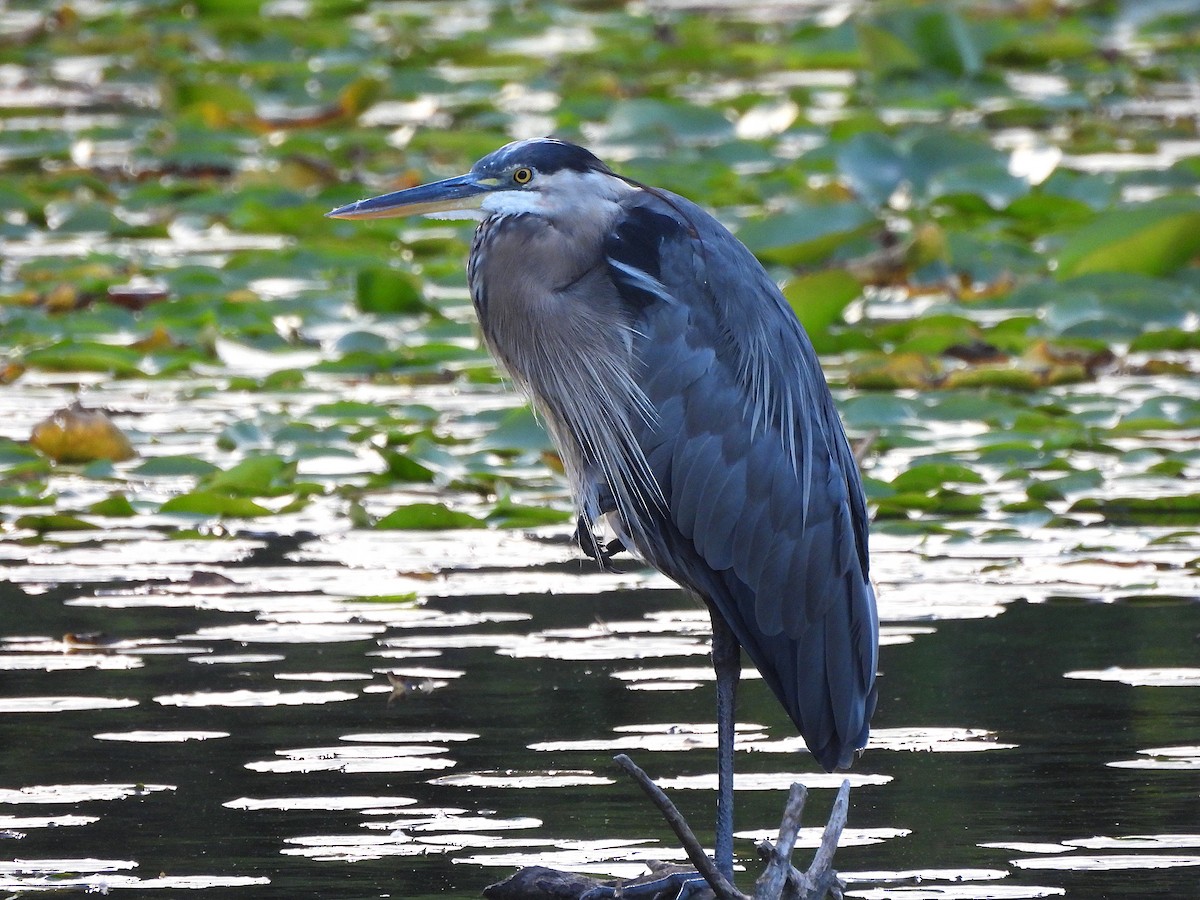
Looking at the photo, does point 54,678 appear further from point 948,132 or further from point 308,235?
point 948,132

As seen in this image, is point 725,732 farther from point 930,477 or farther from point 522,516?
point 930,477

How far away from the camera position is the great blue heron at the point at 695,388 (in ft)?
14.3

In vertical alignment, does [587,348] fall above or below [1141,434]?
above

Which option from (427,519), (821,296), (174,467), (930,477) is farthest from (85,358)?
(930,477)

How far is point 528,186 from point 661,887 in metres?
1.38

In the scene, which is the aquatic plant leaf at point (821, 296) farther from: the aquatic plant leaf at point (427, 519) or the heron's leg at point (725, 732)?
the heron's leg at point (725, 732)

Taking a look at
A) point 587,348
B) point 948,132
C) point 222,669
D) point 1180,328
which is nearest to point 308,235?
point 948,132

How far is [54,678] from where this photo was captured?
5.03 meters

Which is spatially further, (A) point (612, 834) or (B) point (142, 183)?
(B) point (142, 183)

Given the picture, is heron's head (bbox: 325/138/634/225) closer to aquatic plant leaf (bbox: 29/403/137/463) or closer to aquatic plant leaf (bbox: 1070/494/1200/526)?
aquatic plant leaf (bbox: 1070/494/1200/526)

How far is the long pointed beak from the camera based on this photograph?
438cm

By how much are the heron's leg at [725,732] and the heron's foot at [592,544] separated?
364 mm

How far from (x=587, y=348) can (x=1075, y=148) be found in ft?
23.1

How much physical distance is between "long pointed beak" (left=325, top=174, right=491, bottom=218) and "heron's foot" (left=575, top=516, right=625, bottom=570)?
732 millimetres
